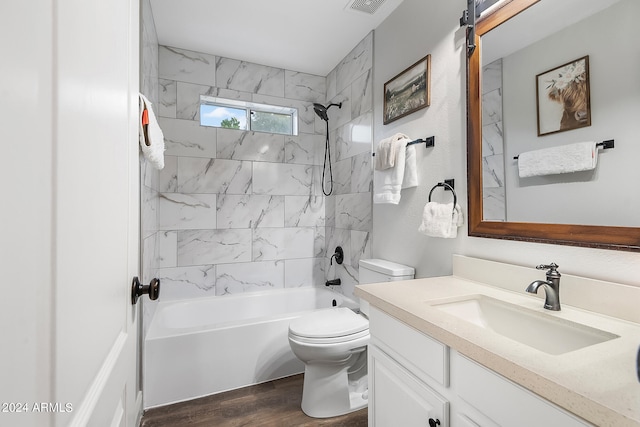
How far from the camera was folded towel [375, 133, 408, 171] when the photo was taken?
73.6 inches

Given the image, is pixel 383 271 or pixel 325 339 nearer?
pixel 325 339

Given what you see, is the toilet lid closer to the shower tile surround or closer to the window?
the shower tile surround

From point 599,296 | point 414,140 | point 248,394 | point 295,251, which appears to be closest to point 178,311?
point 248,394

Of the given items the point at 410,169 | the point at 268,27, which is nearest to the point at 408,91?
the point at 410,169

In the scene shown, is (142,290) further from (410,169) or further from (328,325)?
(410,169)

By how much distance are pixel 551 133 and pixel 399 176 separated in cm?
82

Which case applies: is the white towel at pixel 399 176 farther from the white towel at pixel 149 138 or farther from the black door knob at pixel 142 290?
the black door knob at pixel 142 290

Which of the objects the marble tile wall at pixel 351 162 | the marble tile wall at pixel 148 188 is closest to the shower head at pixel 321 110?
the marble tile wall at pixel 351 162

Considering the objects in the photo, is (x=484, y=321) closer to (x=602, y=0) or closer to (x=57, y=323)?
(x=602, y=0)

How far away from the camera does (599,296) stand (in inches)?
39.0

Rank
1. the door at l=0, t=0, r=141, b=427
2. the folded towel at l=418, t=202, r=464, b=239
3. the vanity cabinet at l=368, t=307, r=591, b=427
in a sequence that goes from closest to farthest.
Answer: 1. the door at l=0, t=0, r=141, b=427
2. the vanity cabinet at l=368, t=307, r=591, b=427
3. the folded towel at l=418, t=202, r=464, b=239

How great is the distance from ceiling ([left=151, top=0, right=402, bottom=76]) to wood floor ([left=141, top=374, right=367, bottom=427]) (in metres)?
2.67

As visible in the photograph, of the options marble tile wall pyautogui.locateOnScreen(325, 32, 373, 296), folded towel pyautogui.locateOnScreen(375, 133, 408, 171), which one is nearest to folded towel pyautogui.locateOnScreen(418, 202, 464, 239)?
folded towel pyautogui.locateOnScreen(375, 133, 408, 171)

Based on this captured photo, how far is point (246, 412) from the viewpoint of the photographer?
1.85 meters
